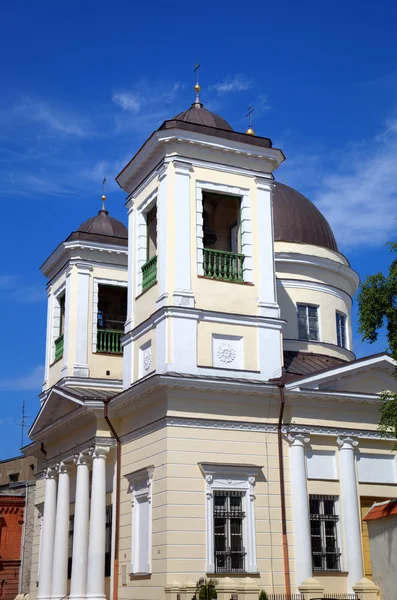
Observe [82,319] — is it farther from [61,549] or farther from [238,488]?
[238,488]

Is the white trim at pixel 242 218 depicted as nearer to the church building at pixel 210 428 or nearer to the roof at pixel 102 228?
the church building at pixel 210 428

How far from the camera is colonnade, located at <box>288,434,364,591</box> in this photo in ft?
64.1

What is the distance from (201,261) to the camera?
2136 centimetres

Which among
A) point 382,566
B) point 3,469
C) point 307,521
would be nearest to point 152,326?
point 307,521

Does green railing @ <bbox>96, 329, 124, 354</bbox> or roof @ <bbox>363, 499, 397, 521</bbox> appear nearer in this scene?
roof @ <bbox>363, 499, 397, 521</bbox>

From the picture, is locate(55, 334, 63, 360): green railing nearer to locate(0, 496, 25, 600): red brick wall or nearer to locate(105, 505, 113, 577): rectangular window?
locate(105, 505, 113, 577): rectangular window

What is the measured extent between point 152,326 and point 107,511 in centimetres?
524

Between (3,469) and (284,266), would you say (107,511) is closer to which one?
(284,266)

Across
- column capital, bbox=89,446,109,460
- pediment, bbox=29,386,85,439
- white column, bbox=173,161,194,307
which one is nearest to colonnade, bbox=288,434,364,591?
white column, bbox=173,161,194,307

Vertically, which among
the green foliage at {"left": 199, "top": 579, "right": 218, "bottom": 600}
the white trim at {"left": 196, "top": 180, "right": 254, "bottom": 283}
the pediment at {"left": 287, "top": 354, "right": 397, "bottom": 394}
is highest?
the white trim at {"left": 196, "top": 180, "right": 254, "bottom": 283}

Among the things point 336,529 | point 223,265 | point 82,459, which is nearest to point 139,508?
point 82,459

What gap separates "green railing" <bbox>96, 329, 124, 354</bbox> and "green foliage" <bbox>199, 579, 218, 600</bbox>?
11.3m

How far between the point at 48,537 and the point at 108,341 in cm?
641

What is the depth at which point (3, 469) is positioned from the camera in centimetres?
4700
